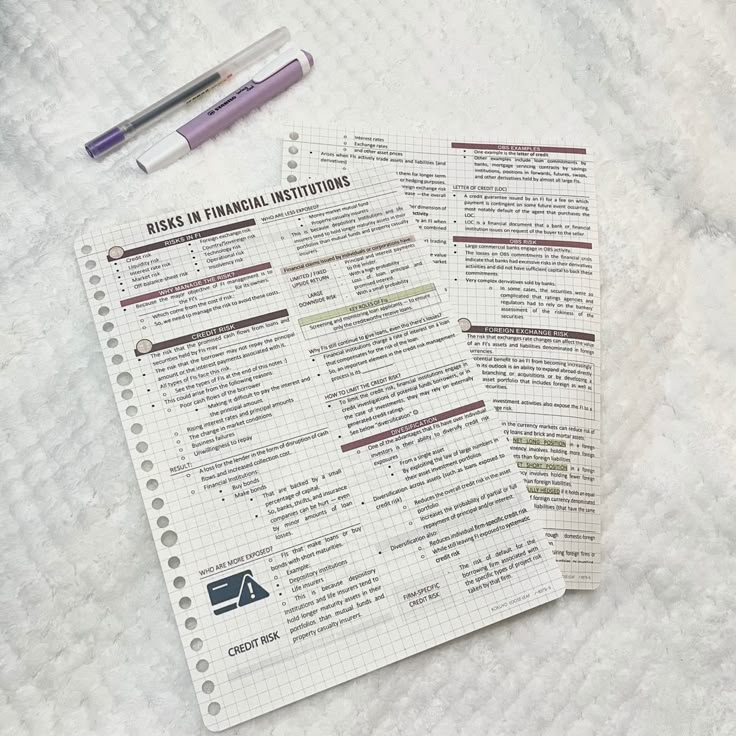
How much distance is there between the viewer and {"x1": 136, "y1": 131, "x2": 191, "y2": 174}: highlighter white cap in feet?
1.82

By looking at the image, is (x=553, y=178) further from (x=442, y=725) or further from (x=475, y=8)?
(x=442, y=725)

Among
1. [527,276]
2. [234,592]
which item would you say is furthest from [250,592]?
[527,276]

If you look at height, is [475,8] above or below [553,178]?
above

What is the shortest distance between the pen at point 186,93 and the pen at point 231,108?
0.02 meters

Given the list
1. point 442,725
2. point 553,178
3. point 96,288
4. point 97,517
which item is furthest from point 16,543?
point 553,178

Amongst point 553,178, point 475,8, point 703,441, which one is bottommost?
point 703,441

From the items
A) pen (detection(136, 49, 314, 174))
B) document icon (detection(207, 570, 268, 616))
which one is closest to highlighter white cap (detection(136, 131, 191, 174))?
pen (detection(136, 49, 314, 174))

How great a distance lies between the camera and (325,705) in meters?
0.45

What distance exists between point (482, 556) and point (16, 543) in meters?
0.30

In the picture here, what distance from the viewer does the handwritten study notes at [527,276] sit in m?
0.51

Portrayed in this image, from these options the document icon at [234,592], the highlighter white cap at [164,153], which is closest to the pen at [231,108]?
the highlighter white cap at [164,153]

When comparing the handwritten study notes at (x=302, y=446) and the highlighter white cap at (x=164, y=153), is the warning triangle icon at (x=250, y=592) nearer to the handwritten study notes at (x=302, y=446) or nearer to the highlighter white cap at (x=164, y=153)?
the handwritten study notes at (x=302, y=446)

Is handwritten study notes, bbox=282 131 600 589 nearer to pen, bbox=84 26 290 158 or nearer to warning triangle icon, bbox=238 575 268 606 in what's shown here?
pen, bbox=84 26 290 158

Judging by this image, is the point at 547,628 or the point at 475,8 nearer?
the point at 547,628
